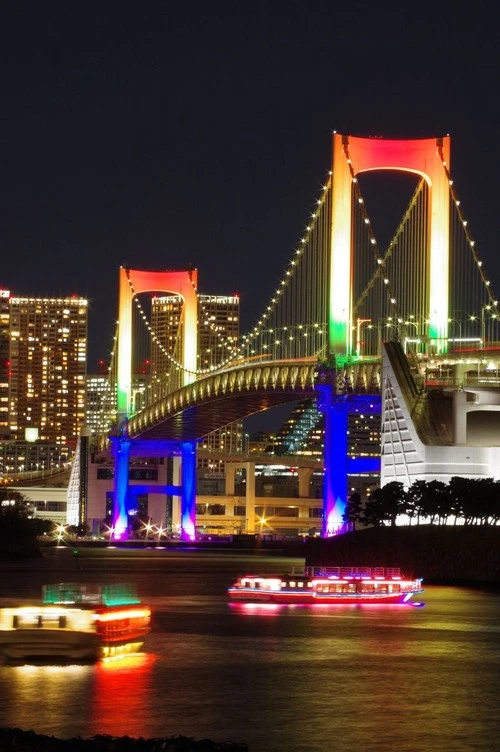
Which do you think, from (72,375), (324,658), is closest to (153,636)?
(324,658)

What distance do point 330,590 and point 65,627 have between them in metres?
14.9

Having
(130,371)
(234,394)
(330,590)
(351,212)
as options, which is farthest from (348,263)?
(130,371)

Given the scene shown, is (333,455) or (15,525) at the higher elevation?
(333,455)

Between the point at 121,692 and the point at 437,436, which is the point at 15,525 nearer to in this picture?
the point at 437,436

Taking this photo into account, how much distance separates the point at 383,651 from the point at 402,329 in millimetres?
30460

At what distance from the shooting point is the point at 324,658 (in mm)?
26672

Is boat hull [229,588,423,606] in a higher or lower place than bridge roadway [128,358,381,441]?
lower

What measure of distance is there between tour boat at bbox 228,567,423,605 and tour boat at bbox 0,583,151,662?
518 inches

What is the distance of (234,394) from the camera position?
2557 inches

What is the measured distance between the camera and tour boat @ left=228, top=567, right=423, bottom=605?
3884 cm

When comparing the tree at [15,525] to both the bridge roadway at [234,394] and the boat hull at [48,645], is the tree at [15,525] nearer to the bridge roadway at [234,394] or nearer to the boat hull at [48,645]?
the bridge roadway at [234,394]

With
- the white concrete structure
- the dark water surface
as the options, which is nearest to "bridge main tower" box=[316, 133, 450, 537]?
the white concrete structure

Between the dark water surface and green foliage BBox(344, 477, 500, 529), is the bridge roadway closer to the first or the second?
green foliage BBox(344, 477, 500, 529)

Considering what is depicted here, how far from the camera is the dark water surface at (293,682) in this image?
19.2 m
